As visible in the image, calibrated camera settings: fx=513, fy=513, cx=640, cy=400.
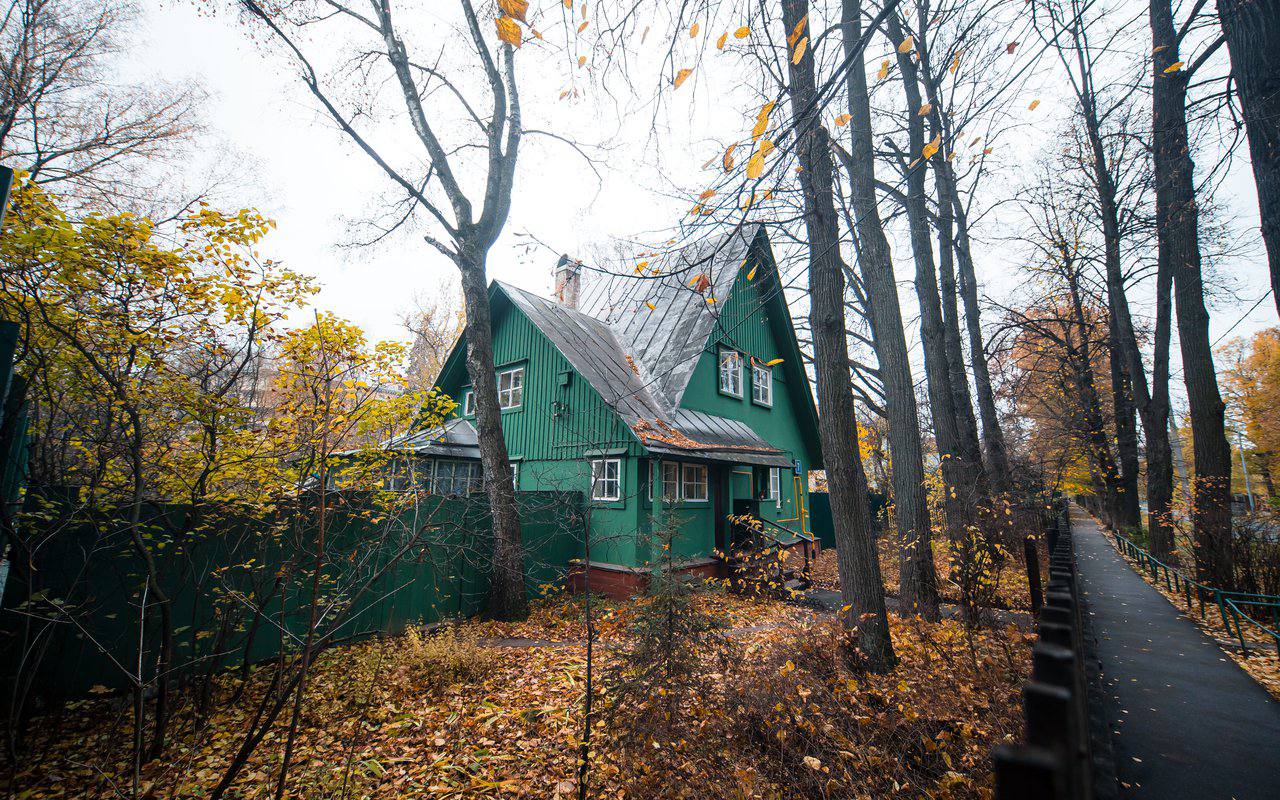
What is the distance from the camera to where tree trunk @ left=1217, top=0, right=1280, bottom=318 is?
13.9 feet

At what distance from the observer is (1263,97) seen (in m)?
4.25

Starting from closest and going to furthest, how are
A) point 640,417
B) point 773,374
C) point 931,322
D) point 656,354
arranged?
point 931,322 < point 640,417 < point 656,354 < point 773,374

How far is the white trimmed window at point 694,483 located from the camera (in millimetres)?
11656

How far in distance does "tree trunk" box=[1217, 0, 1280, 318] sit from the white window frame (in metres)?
9.60

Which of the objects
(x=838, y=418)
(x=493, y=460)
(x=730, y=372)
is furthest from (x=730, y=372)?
(x=838, y=418)

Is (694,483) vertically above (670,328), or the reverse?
(670,328)

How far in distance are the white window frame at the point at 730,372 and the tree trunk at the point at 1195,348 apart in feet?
27.3

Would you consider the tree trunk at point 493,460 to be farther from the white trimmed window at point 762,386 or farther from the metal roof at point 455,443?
the white trimmed window at point 762,386

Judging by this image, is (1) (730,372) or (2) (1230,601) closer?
(2) (1230,601)

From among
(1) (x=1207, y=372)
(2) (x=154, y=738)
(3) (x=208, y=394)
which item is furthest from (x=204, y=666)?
(1) (x=1207, y=372)

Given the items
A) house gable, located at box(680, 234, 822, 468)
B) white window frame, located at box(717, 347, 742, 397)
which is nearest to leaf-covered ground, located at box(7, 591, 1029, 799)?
house gable, located at box(680, 234, 822, 468)

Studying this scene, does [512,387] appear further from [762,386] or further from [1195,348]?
[1195,348]

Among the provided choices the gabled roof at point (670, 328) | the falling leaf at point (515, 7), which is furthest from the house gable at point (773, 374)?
the falling leaf at point (515, 7)

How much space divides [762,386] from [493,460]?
943cm
